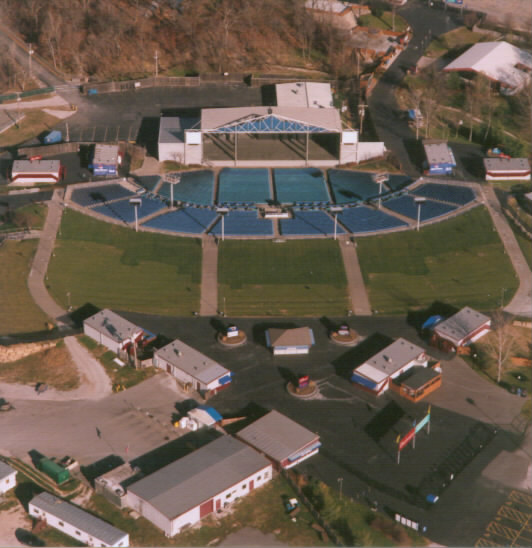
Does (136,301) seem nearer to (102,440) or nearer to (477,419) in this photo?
(102,440)

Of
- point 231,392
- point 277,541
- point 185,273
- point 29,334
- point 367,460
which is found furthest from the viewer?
point 185,273

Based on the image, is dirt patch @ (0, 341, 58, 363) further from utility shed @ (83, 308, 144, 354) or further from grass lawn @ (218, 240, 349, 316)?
grass lawn @ (218, 240, 349, 316)

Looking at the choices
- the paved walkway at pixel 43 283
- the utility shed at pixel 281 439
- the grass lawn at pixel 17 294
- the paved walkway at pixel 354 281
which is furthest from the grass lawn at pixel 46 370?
the paved walkway at pixel 354 281

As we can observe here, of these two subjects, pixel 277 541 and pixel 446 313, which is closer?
pixel 277 541

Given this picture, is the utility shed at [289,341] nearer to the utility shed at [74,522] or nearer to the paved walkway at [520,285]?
the paved walkway at [520,285]

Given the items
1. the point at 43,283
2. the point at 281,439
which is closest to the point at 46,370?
the point at 43,283

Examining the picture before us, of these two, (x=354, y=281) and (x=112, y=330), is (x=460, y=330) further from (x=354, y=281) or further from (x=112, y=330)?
(x=112, y=330)

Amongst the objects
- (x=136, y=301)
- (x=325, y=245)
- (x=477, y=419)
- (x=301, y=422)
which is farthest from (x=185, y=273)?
(x=477, y=419)

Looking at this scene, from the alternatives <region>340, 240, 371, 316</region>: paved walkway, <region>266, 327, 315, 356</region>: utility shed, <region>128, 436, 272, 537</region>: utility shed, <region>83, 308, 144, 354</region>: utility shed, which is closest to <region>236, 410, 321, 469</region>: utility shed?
<region>128, 436, 272, 537</region>: utility shed
